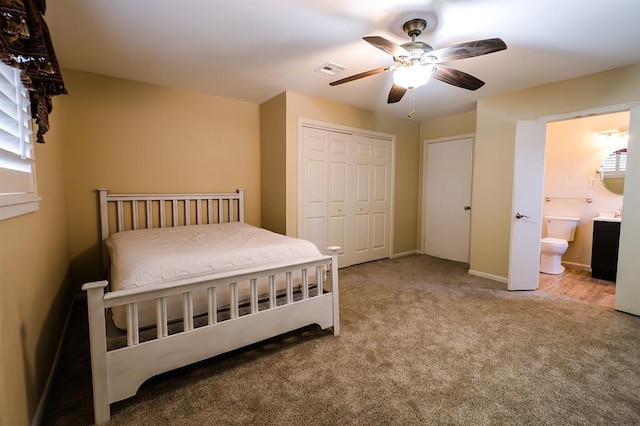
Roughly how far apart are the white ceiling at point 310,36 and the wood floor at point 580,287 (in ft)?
7.98

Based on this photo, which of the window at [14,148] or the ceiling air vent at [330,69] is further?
the ceiling air vent at [330,69]

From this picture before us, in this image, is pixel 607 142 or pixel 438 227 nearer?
pixel 607 142

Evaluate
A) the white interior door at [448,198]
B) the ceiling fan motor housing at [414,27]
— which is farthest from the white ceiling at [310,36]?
the white interior door at [448,198]

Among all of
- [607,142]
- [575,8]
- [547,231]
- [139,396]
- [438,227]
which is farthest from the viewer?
[438,227]

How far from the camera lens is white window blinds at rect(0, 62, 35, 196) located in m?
1.15

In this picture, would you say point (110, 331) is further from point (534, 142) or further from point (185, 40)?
point (534, 142)

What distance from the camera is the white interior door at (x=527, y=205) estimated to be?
3.20 meters

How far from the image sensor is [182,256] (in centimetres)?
188

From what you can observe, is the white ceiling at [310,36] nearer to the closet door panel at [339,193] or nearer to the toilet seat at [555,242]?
the closet door panel at [339,193]

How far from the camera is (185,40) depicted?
2.30 metres

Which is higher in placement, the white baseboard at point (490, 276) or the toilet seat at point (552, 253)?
the toilet seat at point (552, 253)

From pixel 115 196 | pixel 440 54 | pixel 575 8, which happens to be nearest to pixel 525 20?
pixel 575 8

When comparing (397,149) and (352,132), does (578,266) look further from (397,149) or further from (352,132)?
(352,132)

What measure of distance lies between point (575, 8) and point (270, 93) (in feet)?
9.56
